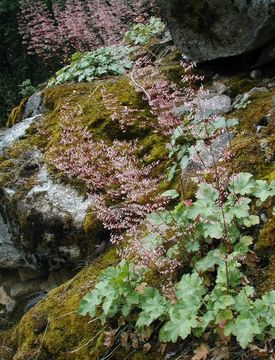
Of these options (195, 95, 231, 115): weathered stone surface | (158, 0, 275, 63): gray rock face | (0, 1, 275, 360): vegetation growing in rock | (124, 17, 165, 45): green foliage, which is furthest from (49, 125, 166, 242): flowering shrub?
(124, 17, 165, 45): green foliage

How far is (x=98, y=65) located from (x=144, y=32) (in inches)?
27.3

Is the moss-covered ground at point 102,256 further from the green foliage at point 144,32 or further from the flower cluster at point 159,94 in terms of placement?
the green foliage at point 144,32

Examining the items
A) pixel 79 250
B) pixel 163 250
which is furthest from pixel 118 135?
pixel 163 250

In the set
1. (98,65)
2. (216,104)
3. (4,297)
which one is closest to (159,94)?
(216,104)

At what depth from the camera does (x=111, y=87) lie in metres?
4.61

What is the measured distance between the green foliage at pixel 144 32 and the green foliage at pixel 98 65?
18 centimetres

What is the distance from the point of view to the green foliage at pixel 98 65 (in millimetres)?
5211

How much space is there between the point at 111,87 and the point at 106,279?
2514 mm

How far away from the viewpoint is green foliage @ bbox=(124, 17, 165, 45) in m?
5.47

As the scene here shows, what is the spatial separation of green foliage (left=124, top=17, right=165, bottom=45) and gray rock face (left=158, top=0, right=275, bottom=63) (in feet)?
4.73

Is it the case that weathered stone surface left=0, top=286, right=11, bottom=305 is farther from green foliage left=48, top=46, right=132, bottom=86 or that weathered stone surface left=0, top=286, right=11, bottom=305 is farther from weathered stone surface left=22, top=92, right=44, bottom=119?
green foliage left=48, top=46, right=132, bottom=86

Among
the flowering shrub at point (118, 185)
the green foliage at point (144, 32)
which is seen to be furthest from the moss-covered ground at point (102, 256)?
the green foliage at point (144, 32)

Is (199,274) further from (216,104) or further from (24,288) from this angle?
(24,288)

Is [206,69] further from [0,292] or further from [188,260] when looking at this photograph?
[0,292]
